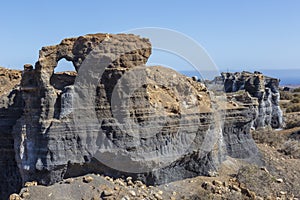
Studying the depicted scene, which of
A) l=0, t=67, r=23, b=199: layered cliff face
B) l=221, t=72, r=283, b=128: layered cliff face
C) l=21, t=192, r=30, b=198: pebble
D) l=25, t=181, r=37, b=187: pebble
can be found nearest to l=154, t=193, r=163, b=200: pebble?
l=25, t=181, r=37, b=187: pebble

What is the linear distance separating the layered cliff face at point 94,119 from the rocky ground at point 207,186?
445mm

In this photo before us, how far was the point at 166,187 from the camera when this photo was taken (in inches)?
537

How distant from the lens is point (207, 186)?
14.1 metres

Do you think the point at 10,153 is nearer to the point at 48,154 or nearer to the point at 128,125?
the point at 48,154

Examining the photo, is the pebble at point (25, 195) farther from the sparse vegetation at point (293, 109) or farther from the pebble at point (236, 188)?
the sparse vegetation at point (293, 109)

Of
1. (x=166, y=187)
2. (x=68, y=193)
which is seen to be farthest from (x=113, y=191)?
(x=166, y=187)

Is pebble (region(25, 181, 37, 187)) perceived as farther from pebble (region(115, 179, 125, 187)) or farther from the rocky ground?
pebble (region(115, 179, 125, 187))

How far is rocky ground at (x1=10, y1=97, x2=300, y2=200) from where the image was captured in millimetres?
11883

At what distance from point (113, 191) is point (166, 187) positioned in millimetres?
2199

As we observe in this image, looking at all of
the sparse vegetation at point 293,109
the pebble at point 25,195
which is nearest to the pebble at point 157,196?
the pebble at point 25,195

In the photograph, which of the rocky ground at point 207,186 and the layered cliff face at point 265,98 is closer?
the rocky ground at point 207,186

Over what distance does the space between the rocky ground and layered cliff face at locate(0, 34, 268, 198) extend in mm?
445

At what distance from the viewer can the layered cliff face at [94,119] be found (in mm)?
12328

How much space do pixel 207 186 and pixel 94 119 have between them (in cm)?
462
